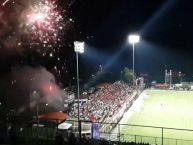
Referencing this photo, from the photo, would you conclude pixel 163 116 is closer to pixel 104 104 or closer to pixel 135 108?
pixel 135 108

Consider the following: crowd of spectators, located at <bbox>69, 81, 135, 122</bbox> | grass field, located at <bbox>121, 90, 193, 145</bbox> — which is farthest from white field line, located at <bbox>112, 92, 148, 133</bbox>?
crowd of spectators, located at <bbox>69, 81, 135, 122</bbox>

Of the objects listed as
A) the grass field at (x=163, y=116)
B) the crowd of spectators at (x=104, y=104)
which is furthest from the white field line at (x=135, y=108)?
the crowd of spectators at (x=104, y=104)

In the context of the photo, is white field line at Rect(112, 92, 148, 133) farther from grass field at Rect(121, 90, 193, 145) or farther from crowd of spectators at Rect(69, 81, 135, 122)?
crowd of spectators at Rect(69, 81, 135, 122)

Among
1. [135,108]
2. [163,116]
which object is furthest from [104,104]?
[163,116]

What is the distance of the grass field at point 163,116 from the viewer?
80.1 ft

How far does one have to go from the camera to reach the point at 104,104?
31.0 m

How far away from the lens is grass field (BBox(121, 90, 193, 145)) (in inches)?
961

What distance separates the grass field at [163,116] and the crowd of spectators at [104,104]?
152cm

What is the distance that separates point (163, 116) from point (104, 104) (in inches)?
190

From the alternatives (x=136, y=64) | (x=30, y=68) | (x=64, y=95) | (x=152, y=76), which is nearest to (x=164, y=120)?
(x=64, y=95)

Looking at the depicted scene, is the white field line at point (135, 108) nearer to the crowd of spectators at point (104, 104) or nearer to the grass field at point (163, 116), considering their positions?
the grass field at point (163, 116)

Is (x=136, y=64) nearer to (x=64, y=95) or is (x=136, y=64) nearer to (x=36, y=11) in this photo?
(x=64, y=95)

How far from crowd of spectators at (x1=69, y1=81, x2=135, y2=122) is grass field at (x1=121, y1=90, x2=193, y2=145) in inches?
59.8

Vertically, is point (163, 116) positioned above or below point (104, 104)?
below
